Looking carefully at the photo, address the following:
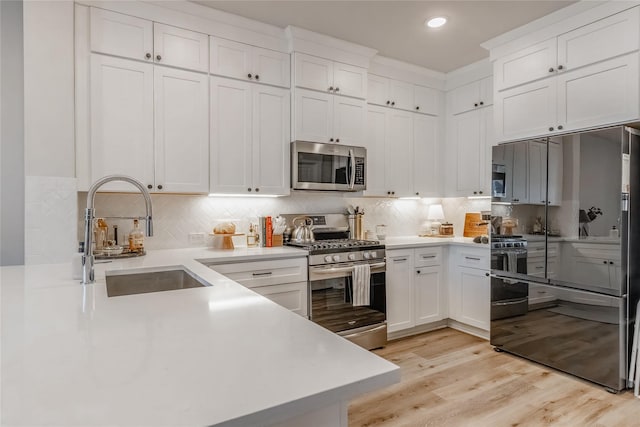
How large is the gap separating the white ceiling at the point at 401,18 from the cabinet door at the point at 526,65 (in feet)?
0.77

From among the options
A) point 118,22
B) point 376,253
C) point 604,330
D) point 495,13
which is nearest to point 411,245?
point 376,253

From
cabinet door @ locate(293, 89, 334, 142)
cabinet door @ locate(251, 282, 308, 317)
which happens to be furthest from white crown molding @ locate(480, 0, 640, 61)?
cabinet door @ locate(251, 282, 308, 317)

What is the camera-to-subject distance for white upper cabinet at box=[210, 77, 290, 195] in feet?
9.62

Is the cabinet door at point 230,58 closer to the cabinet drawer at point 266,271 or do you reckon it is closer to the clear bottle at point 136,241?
the clear bottle at point 136,241

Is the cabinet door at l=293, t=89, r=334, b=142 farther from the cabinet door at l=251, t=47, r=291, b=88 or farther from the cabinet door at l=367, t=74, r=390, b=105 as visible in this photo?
the cabinet door at l=367, t=74, r=390, b=105

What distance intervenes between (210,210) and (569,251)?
9.39ft

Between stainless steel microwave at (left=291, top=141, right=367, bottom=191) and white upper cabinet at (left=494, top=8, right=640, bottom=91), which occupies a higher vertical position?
white upper cabinet at (left=494, top=8, right=640, bottom=91)

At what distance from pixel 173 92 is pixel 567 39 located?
304 cm

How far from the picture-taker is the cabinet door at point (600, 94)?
2.48 meters

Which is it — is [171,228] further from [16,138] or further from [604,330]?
[604,330]

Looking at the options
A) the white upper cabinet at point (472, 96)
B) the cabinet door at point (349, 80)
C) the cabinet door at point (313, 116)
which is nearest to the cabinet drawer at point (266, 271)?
the cabinet door at point (313, 116)

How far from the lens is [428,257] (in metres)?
3.70

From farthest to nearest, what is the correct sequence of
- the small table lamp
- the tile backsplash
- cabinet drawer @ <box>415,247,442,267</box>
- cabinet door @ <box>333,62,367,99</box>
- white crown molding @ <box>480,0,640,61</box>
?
the small table lamp < cabinet drawer @ <box>415,247,442,267</box> < cabinet door @ <box>333,62,367,99</box> < the tile backsplash < white crown molding @ <box>480,0,640,61</box>

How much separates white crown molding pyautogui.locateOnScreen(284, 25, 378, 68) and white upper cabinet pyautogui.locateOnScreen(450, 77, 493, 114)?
117cm
